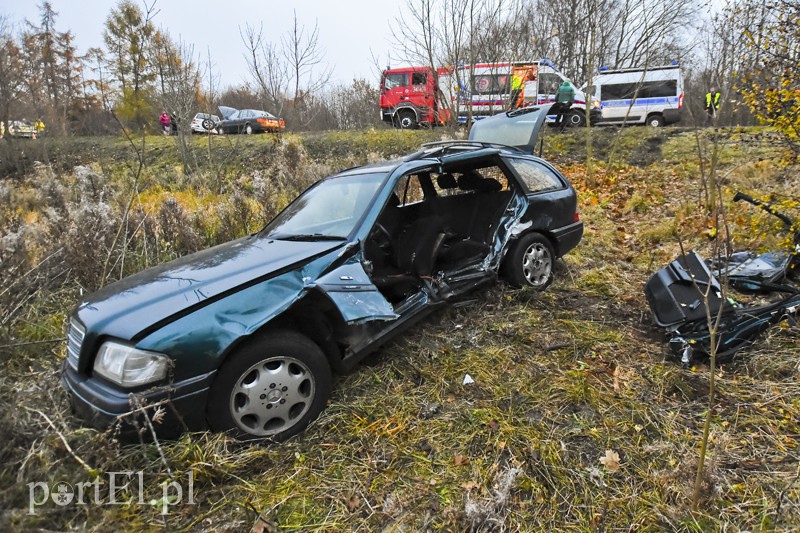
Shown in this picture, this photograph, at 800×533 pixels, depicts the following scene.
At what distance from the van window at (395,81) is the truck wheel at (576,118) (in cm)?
615

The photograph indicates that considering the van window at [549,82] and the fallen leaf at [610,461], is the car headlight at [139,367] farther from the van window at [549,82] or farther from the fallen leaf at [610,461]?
the van window at [549,82]

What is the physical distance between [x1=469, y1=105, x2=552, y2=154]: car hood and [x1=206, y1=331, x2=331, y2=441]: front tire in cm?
340

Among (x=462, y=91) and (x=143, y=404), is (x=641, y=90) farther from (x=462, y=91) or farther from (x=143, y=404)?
(x=143, y=404)

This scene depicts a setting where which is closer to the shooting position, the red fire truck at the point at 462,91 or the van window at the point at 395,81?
the red fire truck at the point at 462,91

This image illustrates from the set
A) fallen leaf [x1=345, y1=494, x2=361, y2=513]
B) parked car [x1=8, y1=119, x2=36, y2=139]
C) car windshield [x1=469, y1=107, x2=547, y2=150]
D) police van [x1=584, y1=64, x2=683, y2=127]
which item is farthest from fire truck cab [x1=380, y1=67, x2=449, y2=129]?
fallen leaf [x1=345, y1=494, x2=361, y2=513]

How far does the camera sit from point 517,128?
190 inches

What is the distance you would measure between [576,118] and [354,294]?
15.3 meters

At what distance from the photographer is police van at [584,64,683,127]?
15367mm

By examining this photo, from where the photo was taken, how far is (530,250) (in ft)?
14.0

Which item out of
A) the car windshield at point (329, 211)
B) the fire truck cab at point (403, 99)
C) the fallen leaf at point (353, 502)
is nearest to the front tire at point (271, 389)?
the fallen leaf at point (353, 502)

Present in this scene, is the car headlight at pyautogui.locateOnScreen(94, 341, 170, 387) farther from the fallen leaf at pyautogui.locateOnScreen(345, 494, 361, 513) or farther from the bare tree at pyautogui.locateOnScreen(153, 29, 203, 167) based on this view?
the bare tree at pyautogui.locateOnScreen(153, 29, 203, 167)

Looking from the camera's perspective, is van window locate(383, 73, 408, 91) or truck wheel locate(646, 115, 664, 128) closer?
van window locate(383, 73, 408, 91)

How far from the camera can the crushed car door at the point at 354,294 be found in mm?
2547

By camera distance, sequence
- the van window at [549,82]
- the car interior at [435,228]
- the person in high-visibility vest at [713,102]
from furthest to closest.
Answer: the van window at [549,82], the car interior at [435,228], the person in high-visibility vest at [713,102]
